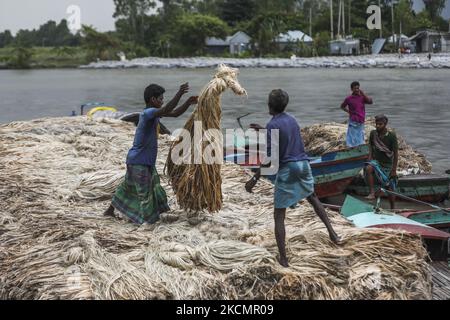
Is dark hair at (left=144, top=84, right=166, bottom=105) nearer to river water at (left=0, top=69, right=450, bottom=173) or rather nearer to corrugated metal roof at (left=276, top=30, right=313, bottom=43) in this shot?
river water at (left=0, top=69, right=450, bottom=173)

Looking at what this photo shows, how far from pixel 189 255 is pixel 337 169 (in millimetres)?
4621

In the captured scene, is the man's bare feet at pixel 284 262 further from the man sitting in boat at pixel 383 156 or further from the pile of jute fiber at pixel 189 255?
the man sitting in boat at pixel 383 156

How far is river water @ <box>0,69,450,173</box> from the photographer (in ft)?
68.1

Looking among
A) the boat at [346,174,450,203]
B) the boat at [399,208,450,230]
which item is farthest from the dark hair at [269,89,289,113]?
the boat at [346,174,450,203]

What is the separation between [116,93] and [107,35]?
41163 mm

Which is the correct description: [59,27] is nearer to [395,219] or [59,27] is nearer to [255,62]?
[255,62]

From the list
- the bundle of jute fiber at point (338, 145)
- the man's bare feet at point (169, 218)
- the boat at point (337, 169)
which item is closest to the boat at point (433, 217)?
the boat at point (337, 169)

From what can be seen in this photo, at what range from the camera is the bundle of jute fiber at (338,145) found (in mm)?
10416

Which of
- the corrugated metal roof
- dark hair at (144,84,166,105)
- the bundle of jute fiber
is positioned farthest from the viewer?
the corrugated metal roof

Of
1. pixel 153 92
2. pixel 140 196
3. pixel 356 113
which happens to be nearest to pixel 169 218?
pixel 140 196

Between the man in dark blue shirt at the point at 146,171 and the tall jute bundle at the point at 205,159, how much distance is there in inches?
6.2

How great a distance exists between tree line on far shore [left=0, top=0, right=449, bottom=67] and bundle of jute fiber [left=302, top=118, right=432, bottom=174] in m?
54.9

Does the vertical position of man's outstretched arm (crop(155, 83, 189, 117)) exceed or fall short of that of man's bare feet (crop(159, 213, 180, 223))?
it exceeds it

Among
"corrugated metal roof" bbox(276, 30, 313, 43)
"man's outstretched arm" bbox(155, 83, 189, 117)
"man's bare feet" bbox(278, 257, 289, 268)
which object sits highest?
"corrugated metal roof" bbox(276, 30, 313, 43)
